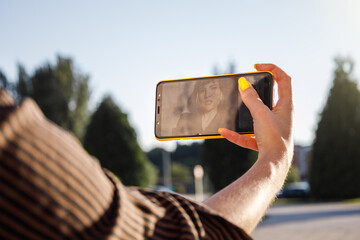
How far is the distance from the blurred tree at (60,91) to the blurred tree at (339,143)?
18.0 meters

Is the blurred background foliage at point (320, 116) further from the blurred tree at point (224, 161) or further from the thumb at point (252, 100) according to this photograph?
the thumb at point (252, 100)

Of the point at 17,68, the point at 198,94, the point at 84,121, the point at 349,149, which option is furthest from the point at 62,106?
the point at 198,94

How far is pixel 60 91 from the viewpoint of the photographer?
3328cm

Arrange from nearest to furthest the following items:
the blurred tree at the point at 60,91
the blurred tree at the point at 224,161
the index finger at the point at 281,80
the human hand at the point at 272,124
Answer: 1. the human hand at the point at 272,124
2. the index finger at the point at 281,80
3. the blurred tree at the point at 224,161
4. the blurred tree at the point at 60,91

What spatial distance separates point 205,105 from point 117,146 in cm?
1675

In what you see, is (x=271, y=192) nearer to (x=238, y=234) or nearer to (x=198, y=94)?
(x=238, y=234)

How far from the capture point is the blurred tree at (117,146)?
17703 mm

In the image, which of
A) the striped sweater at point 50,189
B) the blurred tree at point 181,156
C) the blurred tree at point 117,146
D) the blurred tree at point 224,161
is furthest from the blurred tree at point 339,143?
the blurred tree at point 181,156

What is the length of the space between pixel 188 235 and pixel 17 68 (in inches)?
1424

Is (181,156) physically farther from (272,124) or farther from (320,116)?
(272,124)

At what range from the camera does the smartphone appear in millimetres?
1306

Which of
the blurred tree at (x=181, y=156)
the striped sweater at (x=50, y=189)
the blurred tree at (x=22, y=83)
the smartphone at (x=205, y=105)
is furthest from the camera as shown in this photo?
the blurred tree at (x=181, y=156)

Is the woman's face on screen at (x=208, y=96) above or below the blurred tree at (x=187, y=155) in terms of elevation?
above

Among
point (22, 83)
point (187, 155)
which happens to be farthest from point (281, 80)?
point (187, 155)
